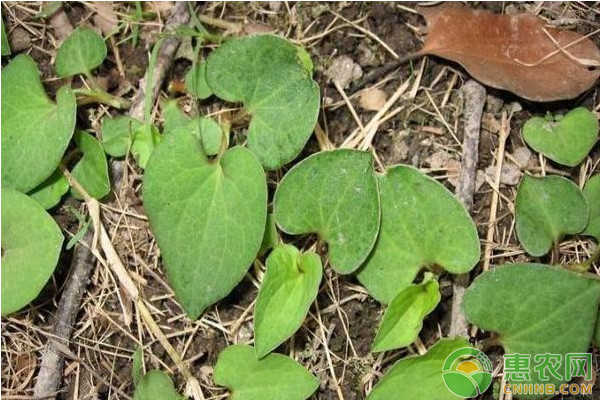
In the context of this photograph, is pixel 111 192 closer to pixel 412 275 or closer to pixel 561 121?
pixel 412 275

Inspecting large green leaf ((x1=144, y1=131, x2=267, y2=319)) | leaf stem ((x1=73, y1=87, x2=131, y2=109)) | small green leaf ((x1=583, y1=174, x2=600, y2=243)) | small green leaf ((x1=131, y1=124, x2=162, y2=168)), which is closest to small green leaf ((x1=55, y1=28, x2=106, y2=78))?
leaf stem ((x1=73, y1=87, x2=131, y2=109))

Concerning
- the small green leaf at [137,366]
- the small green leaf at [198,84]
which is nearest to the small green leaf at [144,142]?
the small green leaf at [198,84]

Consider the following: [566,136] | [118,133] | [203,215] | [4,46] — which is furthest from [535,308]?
[4,46]

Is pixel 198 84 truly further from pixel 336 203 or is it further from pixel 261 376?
pixel 261 376

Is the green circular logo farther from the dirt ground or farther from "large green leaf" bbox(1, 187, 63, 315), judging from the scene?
"large green leaf" bbox(1, 187, 63, 315)

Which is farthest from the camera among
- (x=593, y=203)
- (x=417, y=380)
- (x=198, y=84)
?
(x=198, y=84)
